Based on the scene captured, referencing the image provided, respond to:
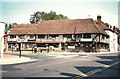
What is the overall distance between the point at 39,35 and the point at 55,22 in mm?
6684

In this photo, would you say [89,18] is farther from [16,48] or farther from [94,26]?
[16,48]

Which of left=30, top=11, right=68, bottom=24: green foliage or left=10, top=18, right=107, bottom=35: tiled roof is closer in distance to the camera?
left=10, top=18, right=107, bottom=35: tiled roof

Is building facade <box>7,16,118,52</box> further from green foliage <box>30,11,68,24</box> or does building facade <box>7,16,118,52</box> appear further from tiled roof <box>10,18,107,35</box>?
green foliage <box>30,11,68,24</box>

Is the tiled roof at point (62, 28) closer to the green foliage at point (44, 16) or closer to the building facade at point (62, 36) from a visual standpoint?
the building facade at point (62, 36)

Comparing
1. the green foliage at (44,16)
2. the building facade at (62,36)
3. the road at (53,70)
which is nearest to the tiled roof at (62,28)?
the building facade at (62,36)

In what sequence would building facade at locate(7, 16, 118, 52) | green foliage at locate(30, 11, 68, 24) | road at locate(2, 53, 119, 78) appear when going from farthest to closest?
green foliage at locate(30, 11, 68, 24), building facade at locate(7, 16, 118, 52), road at locate(2, 53, 119, 78)

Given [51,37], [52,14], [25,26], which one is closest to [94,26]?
[51,37]

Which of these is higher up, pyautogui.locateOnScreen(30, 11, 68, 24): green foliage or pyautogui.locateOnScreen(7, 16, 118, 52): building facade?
pyautogui.locateOnScreen(30, 11, 68, 24): green foliage

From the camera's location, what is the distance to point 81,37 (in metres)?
71.8

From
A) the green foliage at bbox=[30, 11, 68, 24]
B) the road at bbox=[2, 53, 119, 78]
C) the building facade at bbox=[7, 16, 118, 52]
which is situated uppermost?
the green foliage at bbox=[30, 11, 68, 24]

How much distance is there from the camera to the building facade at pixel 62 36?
233ft

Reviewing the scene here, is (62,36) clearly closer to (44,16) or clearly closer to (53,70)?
(44,16)

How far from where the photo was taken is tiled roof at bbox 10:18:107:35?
7299cm

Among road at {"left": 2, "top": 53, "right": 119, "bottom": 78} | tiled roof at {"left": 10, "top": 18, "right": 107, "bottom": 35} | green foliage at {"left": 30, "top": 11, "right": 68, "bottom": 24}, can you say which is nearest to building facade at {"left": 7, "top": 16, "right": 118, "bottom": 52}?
tiled roof at {"left": 10, "top": 18, "right": 107, "bottom": 35}
